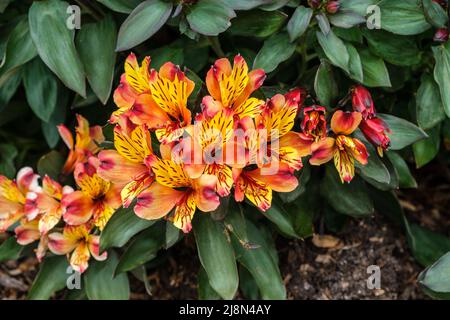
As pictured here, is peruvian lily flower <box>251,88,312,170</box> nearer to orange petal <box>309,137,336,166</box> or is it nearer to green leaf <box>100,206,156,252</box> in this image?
orange petal <box>309,137,336,166</box>

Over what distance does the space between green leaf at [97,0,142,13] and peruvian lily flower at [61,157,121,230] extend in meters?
0.42

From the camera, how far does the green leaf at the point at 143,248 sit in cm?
207

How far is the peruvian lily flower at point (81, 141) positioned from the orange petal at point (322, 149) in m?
0.69

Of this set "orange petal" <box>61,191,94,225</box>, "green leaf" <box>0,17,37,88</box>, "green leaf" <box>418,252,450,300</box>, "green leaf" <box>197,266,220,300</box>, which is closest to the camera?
"green leaf" <box>418,252,450,300</box>

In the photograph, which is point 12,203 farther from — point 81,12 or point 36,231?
point 81,12

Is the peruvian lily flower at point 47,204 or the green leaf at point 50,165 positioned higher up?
the peruvian lily flower at point 47,204

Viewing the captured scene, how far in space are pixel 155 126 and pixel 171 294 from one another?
87cm

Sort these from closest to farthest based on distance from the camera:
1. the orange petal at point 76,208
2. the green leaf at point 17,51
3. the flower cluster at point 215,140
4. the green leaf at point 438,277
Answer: the flower cluster at point 215,140
the green leaf at point 438,277
the orange petal at point 76,208
the green leaf at point 17,51

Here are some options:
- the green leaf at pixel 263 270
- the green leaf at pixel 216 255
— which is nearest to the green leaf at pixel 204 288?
the green leaf at pixel 263 270

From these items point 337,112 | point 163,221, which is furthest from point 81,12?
point 337,112

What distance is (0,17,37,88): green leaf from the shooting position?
2082 mm

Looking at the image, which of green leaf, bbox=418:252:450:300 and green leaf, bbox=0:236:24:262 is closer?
green leaf, bbox=418:252:450:300

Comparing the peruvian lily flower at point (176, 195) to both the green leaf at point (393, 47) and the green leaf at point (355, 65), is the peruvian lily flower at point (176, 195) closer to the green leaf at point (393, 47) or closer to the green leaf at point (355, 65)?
the green leaf at point (355, 65)

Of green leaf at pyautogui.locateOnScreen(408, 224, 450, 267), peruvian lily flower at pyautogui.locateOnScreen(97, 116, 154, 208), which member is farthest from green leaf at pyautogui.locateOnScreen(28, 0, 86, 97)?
green leaf at pyautogui.locateOnScreen(408, 224, 450, 267)
